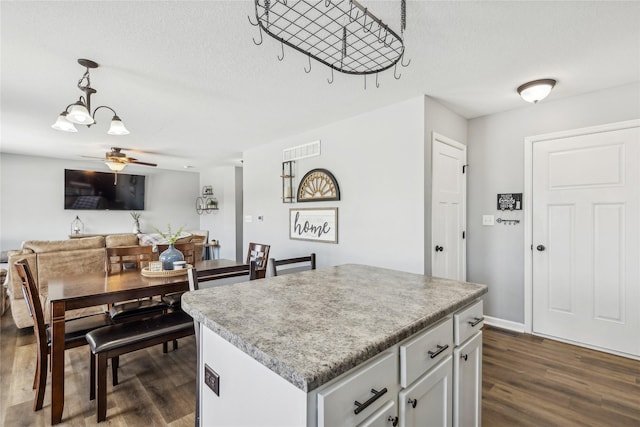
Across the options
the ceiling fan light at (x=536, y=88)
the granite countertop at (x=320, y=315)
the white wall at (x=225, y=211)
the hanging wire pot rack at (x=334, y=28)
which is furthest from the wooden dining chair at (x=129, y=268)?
the white wall at (x=225, y=211)

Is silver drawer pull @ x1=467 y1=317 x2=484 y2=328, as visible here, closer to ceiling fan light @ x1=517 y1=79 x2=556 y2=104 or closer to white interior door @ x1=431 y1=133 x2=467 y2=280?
white interior door @ x1=431 y1=133 x2=467 y2=280

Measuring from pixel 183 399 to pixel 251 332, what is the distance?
159cm

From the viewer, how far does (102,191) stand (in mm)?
6543

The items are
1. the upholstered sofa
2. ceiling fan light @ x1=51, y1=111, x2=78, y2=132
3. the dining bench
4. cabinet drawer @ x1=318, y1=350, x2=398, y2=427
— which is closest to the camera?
cabinet drawer @ x1=318, y1=350, x2=398, y2=427

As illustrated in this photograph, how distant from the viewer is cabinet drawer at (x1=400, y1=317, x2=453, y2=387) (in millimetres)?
1048

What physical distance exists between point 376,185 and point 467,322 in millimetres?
1928

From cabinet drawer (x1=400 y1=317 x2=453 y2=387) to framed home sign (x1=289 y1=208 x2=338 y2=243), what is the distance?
231 cm

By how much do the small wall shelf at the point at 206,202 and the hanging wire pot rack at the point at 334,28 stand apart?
5.86 m

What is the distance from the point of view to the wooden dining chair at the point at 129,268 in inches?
96.2

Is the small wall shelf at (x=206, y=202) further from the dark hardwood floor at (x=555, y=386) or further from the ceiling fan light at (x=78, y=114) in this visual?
the dark hardwood floor at (x=555, y=386)

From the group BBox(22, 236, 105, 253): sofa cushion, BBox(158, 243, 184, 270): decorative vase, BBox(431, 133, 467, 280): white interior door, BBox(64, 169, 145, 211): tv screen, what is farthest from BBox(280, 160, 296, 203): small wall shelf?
BBox(64, 169, 145, 211): tv screen

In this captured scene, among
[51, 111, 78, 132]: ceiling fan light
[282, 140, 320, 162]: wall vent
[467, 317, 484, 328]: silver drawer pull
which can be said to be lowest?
[467, 317, 484, 328]: silver drawer pull

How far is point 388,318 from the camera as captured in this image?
1138 millimetres

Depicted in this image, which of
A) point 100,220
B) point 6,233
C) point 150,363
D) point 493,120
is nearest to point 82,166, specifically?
point 100,220
